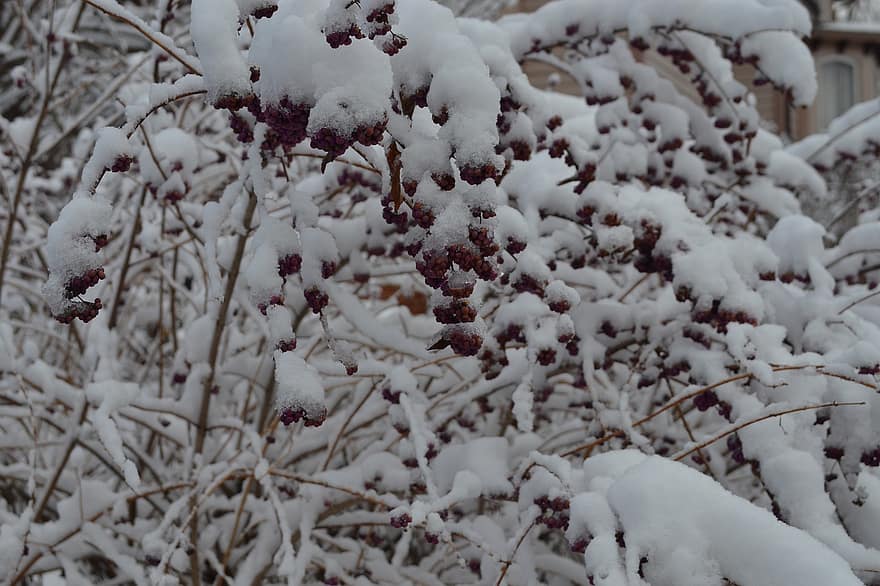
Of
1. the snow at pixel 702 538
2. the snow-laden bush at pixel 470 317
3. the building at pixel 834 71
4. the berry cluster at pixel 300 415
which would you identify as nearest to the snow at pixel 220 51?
the snow-laden bush at pixel 470 317

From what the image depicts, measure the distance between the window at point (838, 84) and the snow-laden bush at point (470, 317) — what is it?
15052 mm

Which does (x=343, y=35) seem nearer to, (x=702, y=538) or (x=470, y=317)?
(x=470, y=317)

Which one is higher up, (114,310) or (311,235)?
(311,235)

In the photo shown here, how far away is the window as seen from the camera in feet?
50.9

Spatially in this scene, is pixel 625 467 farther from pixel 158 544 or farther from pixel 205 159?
pixel 205 159

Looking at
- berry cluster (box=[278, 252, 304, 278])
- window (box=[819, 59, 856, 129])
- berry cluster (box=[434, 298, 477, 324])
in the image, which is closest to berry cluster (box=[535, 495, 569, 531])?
berry cluster (box=[434, 298, 477, 324])

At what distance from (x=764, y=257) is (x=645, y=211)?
0.27m

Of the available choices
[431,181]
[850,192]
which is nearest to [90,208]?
[431,181]

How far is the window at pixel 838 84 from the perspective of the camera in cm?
1550

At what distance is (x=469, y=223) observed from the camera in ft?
2.65

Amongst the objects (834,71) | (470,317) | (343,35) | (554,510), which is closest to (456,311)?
(470,317)

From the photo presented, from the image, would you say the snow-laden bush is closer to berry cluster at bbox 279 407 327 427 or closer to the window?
berry cluster at bbox 279 407 327 427

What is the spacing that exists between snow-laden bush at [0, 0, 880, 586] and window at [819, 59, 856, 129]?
49.4 ft

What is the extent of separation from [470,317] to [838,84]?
57.5ft
